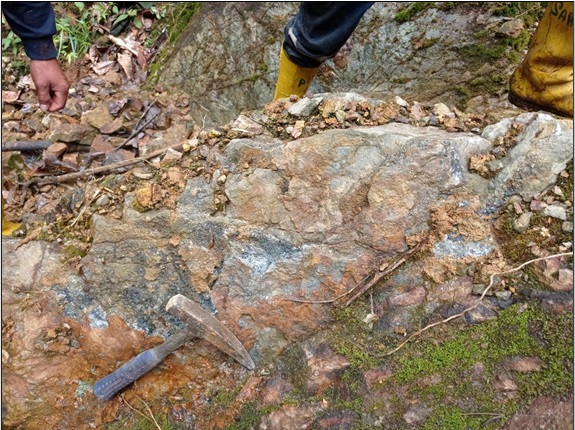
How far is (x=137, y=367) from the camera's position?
199 centimetres

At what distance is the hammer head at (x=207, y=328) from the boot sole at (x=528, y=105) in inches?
71.0

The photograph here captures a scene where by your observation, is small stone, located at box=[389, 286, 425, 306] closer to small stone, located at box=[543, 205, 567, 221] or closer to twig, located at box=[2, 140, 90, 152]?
small stone, located at box=[543, 205, 567, 221]

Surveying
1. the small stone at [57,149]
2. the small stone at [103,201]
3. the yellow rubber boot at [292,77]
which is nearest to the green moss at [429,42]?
the yellow rubber boot at [292,77]

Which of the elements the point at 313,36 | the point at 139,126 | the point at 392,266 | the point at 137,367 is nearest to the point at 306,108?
the point at 313,36

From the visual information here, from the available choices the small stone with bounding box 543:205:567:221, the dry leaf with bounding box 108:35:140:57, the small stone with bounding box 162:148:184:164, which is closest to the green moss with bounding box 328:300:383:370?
the small stone with bounding box 543:205:567:221

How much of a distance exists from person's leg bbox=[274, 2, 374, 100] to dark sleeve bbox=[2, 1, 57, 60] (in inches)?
48.6

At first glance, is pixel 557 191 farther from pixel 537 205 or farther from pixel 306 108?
pixel 306 108

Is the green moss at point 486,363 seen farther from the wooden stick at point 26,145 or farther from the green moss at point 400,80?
the wooden stick at point 26,145

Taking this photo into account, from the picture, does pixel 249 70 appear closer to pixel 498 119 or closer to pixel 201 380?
pixel 498 119

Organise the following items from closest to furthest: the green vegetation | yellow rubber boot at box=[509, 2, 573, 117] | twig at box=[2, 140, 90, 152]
A: yellow rubber boot at box=[509, 2, 573, 117] → twig at box=[2, 140, 90, 152] → the green vegetation

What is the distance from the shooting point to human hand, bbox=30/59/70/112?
259 cm

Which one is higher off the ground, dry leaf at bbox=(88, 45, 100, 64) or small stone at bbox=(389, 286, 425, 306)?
dry leaf at bbox=(88, 45, 100, 64)

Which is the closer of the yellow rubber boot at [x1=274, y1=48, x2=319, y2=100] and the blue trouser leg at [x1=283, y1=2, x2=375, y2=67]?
the blue trouser leg at [x1=283, y1=2, x2=375, y2=67]

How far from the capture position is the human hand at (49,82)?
259cm
